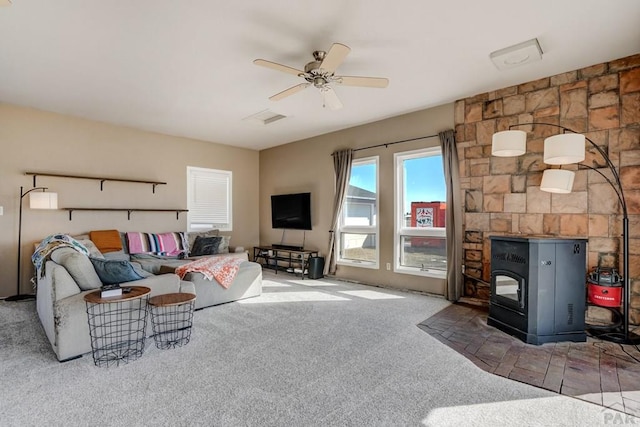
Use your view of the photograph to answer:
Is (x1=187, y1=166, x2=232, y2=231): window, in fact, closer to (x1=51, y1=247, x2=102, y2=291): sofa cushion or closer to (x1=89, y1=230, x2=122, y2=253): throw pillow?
(x1=89, y1=230, x2=122, y2=253): throw pillow

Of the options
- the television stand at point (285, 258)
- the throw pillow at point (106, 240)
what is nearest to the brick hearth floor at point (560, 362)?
the television stand at point (285, 258)

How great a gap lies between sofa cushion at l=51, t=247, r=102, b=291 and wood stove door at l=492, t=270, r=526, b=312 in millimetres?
3980

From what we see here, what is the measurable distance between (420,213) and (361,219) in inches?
45.0

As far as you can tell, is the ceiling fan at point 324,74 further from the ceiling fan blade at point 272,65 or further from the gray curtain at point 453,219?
the gray curtain at point 453,219

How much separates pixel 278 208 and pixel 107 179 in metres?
→ 3.12

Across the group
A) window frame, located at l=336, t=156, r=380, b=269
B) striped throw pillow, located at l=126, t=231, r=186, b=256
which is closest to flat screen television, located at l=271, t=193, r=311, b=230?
window frame, located at l=336, t=156, r=380, b=269

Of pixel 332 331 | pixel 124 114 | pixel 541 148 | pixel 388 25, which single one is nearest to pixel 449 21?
pixel 388 25

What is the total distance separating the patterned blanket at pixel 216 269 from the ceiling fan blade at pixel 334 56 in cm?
280

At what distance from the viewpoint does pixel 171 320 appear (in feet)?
11.0

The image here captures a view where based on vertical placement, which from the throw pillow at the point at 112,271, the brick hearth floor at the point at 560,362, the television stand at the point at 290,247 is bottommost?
the brick hearth floor at the point at 560,362

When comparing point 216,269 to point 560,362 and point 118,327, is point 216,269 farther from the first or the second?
point 560,362

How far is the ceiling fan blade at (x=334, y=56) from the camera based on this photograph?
8.36ft

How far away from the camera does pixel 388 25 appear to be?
2.74 metres

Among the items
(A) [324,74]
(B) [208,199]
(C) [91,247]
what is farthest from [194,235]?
(A) [324,74]
